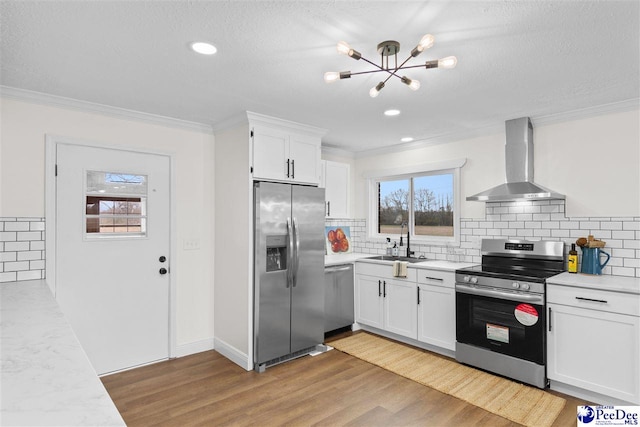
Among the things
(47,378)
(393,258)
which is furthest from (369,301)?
(47,378)

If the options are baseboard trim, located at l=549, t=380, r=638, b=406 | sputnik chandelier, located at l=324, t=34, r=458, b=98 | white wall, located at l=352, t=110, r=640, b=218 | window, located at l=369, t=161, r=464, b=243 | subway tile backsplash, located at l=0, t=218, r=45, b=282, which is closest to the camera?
sputnik chandelier, located at l=324, t=34, r=458, b=98

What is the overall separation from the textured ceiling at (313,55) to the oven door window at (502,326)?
5.89 ft

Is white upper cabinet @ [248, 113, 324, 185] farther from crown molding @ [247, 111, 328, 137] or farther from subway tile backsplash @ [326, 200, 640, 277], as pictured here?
subway tile backsplash @ [326, 200, 640, 277]

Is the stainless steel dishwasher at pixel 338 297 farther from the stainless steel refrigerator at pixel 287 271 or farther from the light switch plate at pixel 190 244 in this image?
the light switch plate at pixel 190 244

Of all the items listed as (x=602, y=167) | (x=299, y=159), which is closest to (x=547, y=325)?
(x=602, y=167)

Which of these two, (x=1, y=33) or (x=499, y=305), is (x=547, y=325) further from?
(x=1, y=33)

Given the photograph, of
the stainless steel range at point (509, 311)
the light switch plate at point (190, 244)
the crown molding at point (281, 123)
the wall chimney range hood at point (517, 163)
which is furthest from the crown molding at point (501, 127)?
the light switch plate at point (190, 244)

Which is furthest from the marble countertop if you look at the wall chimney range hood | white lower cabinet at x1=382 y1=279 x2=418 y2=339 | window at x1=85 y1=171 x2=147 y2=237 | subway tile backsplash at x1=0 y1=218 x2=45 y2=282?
the wall chimney range hood

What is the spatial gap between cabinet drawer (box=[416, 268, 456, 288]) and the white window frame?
25.5 inches

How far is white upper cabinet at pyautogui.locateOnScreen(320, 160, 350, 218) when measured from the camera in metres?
5.05

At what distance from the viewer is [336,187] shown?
5.18m

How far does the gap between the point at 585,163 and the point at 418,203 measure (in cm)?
188

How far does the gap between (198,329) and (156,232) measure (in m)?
1.14

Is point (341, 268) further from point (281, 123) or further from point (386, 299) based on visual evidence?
point (281, 123)
